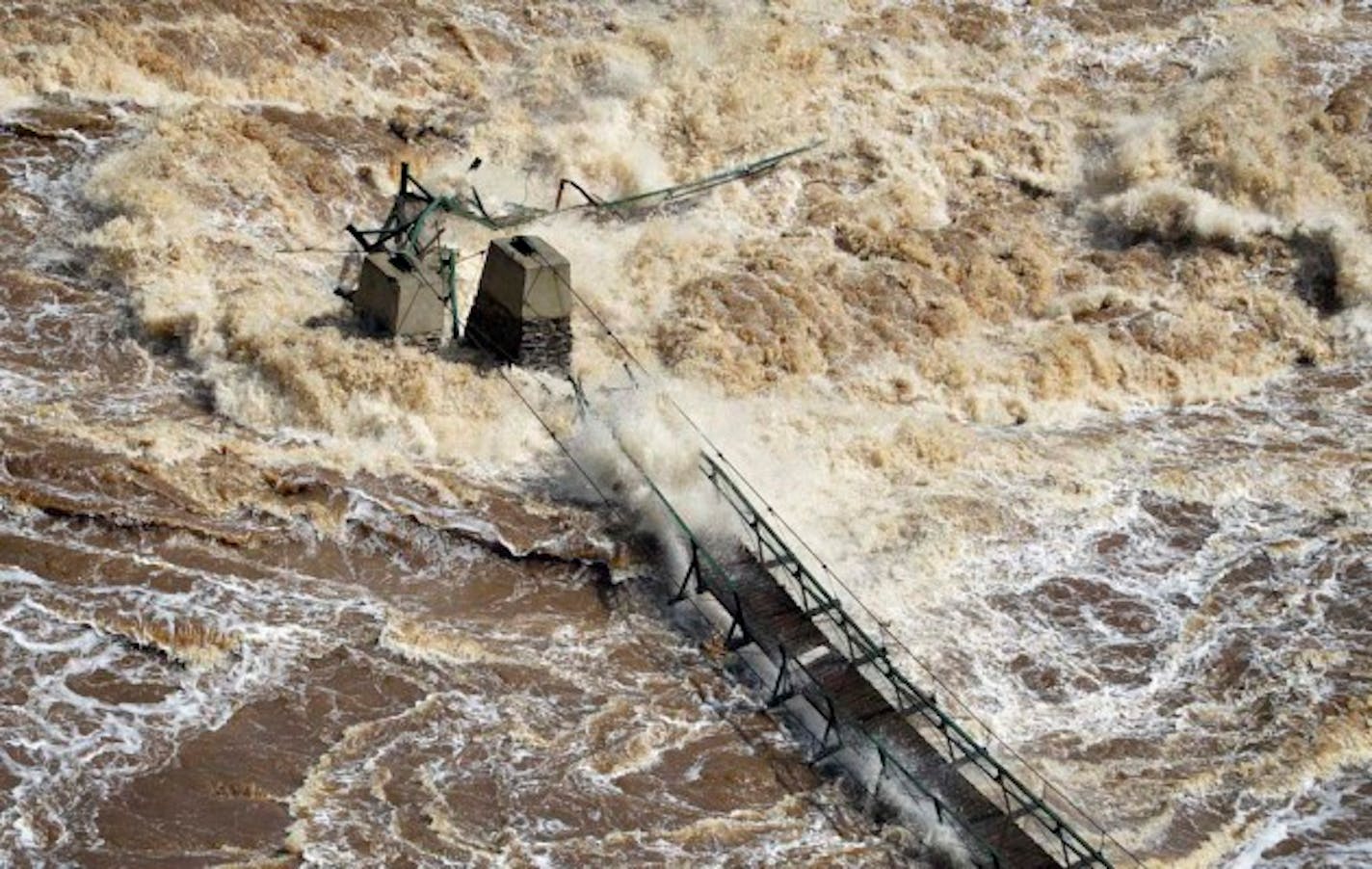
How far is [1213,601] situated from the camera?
1872 centimetres

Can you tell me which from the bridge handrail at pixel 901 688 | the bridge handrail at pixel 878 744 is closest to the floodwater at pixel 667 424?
the bridge handrail at pixel 878 744

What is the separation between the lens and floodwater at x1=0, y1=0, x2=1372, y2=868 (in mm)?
15125

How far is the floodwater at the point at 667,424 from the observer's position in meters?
15.1

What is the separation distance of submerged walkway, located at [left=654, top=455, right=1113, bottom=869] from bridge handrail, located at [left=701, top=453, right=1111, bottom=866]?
0.02 m

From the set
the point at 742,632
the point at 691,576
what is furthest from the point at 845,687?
the point at 691,576

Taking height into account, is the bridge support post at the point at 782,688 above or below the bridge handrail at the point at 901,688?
below

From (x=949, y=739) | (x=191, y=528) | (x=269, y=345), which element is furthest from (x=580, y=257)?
(x=949, y=739)

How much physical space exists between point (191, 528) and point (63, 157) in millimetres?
6738

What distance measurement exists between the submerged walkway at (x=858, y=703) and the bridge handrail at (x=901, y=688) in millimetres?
18

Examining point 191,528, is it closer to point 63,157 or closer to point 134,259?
point 134,259

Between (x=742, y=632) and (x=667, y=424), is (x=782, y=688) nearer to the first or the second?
(x=742, y=632)

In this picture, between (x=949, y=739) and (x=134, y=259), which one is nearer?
(x=949, y=739)

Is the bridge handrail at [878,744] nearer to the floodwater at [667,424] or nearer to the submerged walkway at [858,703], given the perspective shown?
the submerged walkway at [858,703]

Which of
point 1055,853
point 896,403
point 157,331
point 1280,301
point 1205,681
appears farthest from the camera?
point 1280,301
